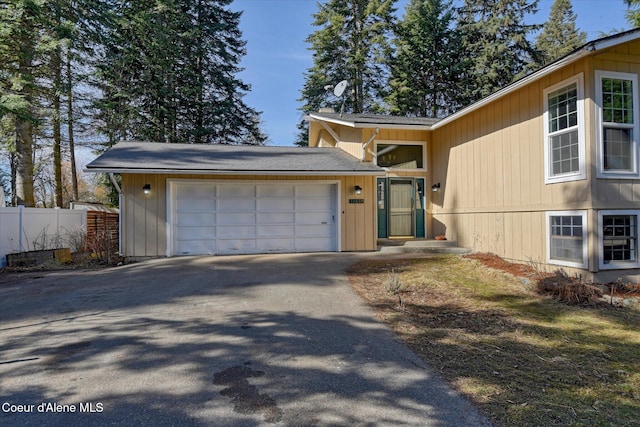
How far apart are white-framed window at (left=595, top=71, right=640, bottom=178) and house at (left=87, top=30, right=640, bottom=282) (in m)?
0.02

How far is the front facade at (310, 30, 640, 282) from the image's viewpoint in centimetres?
592

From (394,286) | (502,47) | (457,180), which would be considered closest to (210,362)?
(394,286)

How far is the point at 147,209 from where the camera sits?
9078 millimetres

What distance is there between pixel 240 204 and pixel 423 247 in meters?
5.41

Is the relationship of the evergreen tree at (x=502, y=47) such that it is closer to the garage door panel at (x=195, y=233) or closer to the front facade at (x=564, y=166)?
the front facade at (x=564, y=166)

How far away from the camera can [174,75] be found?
61.6 feet

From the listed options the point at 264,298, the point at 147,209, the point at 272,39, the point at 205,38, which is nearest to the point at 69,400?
the point at 264,298

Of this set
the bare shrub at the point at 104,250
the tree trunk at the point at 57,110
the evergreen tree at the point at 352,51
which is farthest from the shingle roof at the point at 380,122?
the evergreen tree at the point at 352,51

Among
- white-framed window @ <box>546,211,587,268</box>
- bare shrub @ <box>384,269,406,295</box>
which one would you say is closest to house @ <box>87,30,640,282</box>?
white-framed window @ <box>546,211,587,268</box>

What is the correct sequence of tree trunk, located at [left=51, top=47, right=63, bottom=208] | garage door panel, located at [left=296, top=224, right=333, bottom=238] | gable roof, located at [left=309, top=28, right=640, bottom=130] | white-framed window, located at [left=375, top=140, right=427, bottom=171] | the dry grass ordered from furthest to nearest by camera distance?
tree trunk, located at [left=51, top=47, right=63, bottom=208], white-framed window, located at [left=375, top=140, right=427, bottom=171], garage door panel, located at [left=296, top=224, right=333, bottom=238], gable roof, located at [left=309, top=28, right=640, bottom=130], the dry grass

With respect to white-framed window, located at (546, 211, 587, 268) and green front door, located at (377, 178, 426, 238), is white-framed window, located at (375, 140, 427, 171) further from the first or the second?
white-framed window, located at (546, 211, 587, 268)

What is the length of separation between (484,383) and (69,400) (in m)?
3.36

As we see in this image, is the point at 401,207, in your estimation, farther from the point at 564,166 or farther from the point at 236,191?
the point at 236,191

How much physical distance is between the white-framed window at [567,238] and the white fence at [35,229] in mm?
12846
